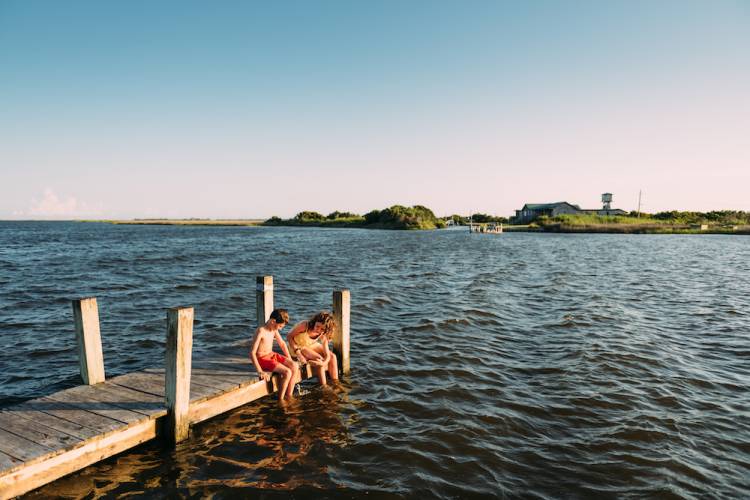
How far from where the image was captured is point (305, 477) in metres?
6.07

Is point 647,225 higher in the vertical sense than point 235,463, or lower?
higher

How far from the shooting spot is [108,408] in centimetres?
654

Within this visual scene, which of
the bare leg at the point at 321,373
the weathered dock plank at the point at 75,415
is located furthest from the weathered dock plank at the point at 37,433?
the bare leg at the point at 321,373

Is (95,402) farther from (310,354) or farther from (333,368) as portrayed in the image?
(333,368)

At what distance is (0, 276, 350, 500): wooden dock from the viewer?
5.32 m

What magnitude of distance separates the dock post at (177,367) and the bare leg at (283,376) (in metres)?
1.93

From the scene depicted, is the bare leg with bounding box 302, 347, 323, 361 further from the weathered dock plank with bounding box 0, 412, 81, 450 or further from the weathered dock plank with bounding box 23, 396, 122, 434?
the weathered dock plank with bounding box 0, 412, 81, 450

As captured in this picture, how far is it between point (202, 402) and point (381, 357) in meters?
5.19

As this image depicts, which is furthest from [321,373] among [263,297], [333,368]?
[263,297]

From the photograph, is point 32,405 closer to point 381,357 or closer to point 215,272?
A: point 381,357

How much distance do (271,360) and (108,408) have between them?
109 inches

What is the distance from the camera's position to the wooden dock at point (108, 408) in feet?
17.4

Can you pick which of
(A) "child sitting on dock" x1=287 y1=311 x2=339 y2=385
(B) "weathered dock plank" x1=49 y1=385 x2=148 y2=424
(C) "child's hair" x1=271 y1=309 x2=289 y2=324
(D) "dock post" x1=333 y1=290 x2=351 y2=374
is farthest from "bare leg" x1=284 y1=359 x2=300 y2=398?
(B) "weathered dock plank" x1=49 y1=385 x2=148 y2=424

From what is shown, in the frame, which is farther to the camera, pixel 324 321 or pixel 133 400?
pixel 324 321
